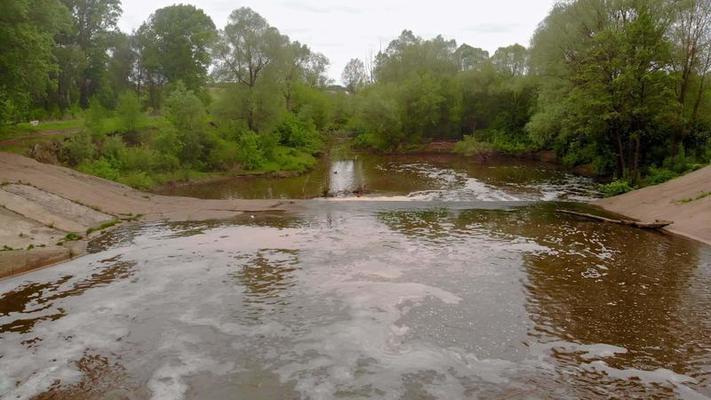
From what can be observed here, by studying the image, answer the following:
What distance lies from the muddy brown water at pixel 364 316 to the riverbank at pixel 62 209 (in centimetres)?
97

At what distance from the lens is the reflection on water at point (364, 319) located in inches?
355

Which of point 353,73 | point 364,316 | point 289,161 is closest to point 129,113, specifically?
point 289,161

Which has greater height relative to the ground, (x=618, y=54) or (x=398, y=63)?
(x=398, y=63)

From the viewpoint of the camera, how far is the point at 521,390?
28.6ft

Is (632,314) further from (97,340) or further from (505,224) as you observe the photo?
(97,340)

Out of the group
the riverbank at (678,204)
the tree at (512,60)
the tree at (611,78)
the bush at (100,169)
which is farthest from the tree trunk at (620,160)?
the tree at (512,60)

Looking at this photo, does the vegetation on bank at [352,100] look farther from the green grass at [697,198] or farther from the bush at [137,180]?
the green grass at [697,198]

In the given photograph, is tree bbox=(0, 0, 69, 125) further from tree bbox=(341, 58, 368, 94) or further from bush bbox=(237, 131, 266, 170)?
tree bbox=(341, 58, 368, 94)

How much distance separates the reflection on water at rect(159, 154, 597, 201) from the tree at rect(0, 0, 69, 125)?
10.8m

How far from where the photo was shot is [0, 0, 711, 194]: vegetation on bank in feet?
98.2

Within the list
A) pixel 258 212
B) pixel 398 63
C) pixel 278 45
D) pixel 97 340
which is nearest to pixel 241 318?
pixel 97 340

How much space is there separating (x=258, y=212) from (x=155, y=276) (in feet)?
34.9

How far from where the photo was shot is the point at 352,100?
8469 centimetres

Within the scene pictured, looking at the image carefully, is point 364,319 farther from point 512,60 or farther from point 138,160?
point 512,60
